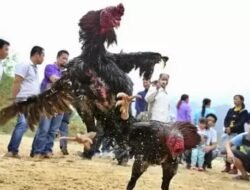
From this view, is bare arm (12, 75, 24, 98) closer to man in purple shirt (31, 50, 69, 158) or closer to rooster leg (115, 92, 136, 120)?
man in purple shirt (31, 50, 69, 158)

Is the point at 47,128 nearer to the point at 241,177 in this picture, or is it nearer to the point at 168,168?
the point at 241,177

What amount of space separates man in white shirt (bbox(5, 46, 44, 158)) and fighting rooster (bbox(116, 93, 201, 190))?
318 centimetres

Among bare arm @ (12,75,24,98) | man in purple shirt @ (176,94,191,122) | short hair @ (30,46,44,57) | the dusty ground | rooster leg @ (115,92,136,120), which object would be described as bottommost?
the dusty ground

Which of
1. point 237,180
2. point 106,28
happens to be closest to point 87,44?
point 106,28

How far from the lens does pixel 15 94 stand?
7.84 meters

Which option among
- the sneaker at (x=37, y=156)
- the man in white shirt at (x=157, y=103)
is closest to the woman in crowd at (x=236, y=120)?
the man in white shirt at (x=157, y=103)

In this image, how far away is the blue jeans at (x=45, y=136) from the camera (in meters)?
8.52

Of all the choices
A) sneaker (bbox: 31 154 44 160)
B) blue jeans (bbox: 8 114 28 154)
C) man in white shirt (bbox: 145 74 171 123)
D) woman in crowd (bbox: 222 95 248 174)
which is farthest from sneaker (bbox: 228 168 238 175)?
blue jeans (bbox: 8 114 28 154)

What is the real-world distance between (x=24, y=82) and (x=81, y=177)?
1.78m

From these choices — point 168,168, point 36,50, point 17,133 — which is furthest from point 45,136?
point 168,168

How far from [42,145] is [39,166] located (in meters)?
1.07

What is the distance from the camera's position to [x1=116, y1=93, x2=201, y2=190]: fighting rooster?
16.0 feet

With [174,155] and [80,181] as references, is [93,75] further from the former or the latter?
[80,181]

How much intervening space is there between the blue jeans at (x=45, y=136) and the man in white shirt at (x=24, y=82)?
30cm
